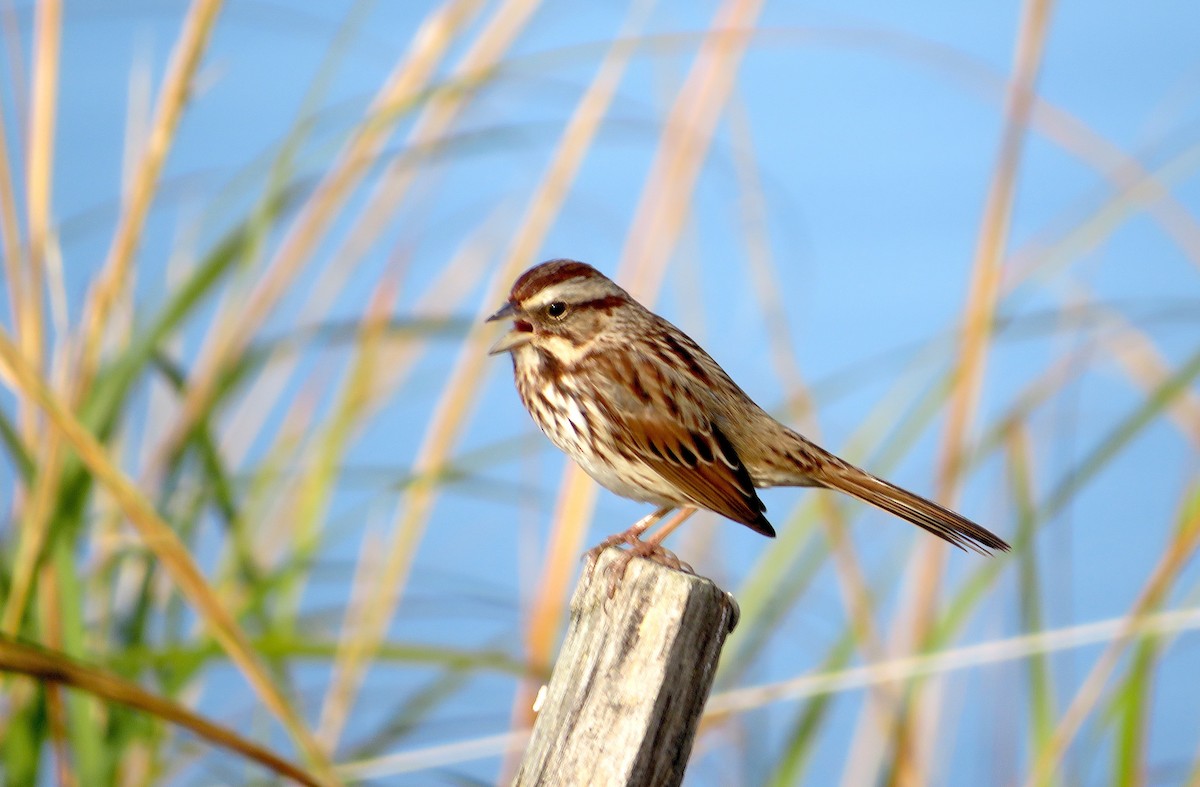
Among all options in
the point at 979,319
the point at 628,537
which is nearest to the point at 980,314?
the point at 979,319

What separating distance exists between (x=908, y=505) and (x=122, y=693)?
173cm

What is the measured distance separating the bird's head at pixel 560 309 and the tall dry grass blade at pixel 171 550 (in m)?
0.82

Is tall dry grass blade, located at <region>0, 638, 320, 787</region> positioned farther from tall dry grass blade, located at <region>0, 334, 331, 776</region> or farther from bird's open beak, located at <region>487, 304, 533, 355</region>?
bird's open beak, located at <region>487, 304, 533, 355</region>

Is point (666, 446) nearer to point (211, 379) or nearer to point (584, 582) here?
point (584, 582)

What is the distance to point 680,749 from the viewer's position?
2137mm

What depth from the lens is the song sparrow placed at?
2.93m

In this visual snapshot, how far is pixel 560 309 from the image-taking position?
9.95 ft

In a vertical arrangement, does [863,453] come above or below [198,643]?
above

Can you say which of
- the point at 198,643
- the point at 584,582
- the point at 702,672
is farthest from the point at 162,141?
the point at 702,672

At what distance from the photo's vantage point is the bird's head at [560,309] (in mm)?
2988

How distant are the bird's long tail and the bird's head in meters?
0.65

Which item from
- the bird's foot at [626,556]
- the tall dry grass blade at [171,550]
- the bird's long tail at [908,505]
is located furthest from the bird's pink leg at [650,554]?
the tall dry grass blade at [171,550]

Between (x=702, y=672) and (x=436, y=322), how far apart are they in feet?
6.33

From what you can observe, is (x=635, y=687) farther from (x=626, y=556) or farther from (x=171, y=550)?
(x=171, y=550)
